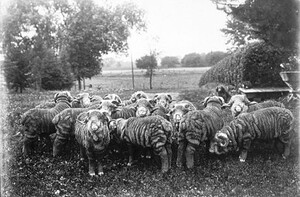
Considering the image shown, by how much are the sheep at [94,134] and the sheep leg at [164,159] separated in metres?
1.20

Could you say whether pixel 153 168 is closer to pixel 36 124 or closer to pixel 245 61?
pixel 36 124

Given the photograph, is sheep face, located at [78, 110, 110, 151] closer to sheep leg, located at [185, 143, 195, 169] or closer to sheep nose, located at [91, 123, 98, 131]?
sheep nose, located at [91, 123, 98, 131]

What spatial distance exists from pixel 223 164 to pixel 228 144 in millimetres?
503

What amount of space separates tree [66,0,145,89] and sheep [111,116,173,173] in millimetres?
22286

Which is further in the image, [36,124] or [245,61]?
[245,61]

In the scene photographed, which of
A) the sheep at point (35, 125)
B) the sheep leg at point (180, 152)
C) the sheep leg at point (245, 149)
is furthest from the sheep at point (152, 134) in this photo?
the sheep at point (35, 125)

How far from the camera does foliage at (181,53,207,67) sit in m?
38.4

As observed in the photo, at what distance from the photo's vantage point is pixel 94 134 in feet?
22.3

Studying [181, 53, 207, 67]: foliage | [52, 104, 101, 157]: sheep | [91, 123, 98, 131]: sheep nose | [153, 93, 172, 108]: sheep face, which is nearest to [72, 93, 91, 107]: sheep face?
[153, 93, 172, 108]: sheep face

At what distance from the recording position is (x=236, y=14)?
42.9 feet

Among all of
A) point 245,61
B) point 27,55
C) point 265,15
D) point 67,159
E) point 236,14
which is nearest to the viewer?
point 67,159

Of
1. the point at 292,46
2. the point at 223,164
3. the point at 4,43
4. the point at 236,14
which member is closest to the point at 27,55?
the point at 4,43

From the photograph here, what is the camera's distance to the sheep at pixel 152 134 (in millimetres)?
7023

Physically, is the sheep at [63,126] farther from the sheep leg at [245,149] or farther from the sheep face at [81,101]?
the sheep leg at [245,149]
